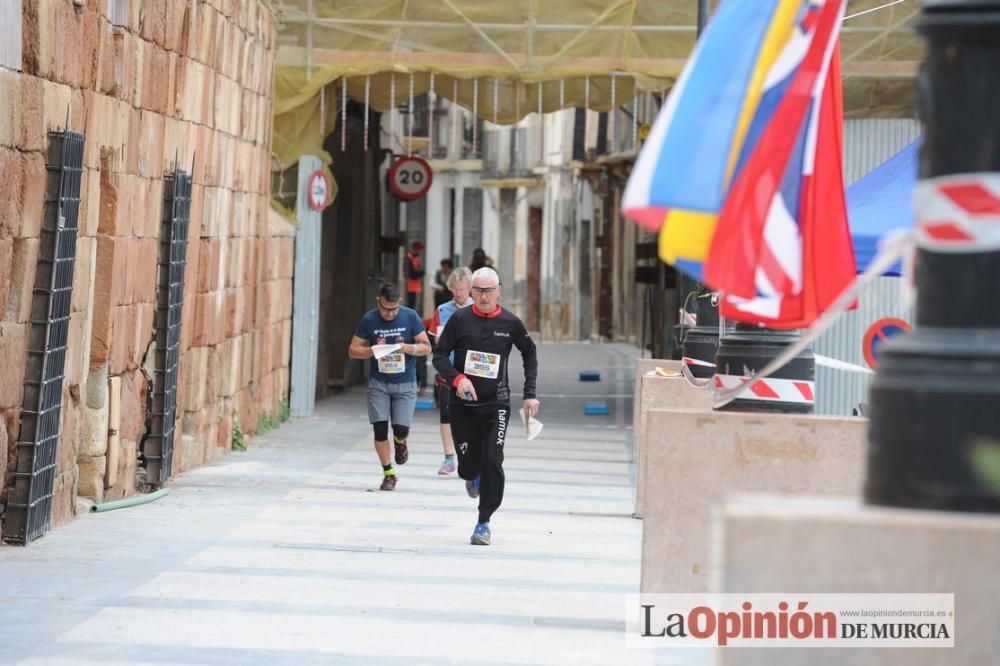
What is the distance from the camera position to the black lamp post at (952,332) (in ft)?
11.7

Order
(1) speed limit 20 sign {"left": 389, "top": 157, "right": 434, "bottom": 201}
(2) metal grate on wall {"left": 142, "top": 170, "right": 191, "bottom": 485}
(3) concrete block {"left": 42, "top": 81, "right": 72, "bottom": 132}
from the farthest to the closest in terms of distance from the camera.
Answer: (1) speed limit 20 sign {"left": 389, "top": 157, "right": 434, "bottom": 201}
(2) metal grate on wall {"left": 142, "top": 170, "right": 191, "bottom": 485}
(3) concrete block {"left": 42, "top": 81, "right": 72, "bottom": 132}

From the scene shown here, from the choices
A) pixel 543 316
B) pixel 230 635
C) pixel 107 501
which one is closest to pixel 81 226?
pixel 107 501

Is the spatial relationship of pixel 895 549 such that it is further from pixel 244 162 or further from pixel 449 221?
pixel 449 221

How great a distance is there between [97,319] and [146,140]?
5.00 ft

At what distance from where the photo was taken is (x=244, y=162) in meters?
16.9

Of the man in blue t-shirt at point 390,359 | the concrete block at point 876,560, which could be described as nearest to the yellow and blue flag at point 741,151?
the concrete block at point 876,560

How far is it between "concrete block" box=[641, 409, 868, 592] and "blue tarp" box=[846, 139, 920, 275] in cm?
403

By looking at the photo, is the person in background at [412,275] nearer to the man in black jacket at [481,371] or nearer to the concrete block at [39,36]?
the man in black jacket at [481,371]

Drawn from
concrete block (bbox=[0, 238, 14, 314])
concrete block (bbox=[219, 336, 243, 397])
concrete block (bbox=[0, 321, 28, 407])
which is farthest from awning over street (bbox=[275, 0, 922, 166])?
concrete block (bbox=[0, 238, 14, 314])

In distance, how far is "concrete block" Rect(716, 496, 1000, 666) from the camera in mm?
3475

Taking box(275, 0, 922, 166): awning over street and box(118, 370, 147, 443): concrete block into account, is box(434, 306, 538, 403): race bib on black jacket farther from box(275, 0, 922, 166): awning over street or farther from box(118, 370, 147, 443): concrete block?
box(275, 0, 922, 166): awning over street

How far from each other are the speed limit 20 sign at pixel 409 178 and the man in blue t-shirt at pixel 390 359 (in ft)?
41.7

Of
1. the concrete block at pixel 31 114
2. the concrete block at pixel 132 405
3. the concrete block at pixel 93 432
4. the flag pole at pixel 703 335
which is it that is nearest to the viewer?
the concrete block at pixel 31 114

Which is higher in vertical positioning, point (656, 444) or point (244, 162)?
point (244, 162)
